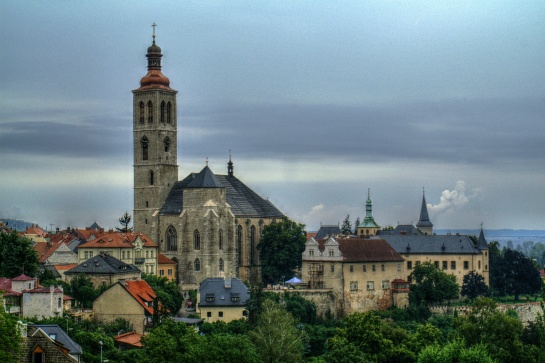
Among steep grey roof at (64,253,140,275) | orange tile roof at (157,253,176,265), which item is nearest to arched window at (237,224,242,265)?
orange tile roof at (157,253,176,265)

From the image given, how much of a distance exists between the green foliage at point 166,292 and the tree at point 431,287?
22.5m

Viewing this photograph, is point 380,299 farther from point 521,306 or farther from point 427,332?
point 427,332

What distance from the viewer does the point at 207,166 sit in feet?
372

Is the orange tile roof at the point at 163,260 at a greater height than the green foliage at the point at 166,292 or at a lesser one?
greater

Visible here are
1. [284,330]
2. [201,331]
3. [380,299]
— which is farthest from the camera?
[380,299]

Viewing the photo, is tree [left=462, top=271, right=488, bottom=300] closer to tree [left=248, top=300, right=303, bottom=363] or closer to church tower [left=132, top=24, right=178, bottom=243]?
church tower [left=132, top=24, right=178, bottom=243]

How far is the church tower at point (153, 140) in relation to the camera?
11712cm

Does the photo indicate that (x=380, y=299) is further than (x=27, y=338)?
Yes

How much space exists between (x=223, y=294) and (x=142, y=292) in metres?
7.92

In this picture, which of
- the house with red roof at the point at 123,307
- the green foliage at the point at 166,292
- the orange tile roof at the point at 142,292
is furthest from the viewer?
the green foliage at the point at 166,292

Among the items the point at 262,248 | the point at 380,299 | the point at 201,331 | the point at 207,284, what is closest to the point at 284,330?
the point at 201,331

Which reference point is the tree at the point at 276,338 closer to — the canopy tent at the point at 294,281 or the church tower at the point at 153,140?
the canopy tent at the point at 294,281

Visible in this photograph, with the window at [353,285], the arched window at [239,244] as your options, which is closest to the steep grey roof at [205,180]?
the arched window at [239,244]

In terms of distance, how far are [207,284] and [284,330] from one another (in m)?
19.1
